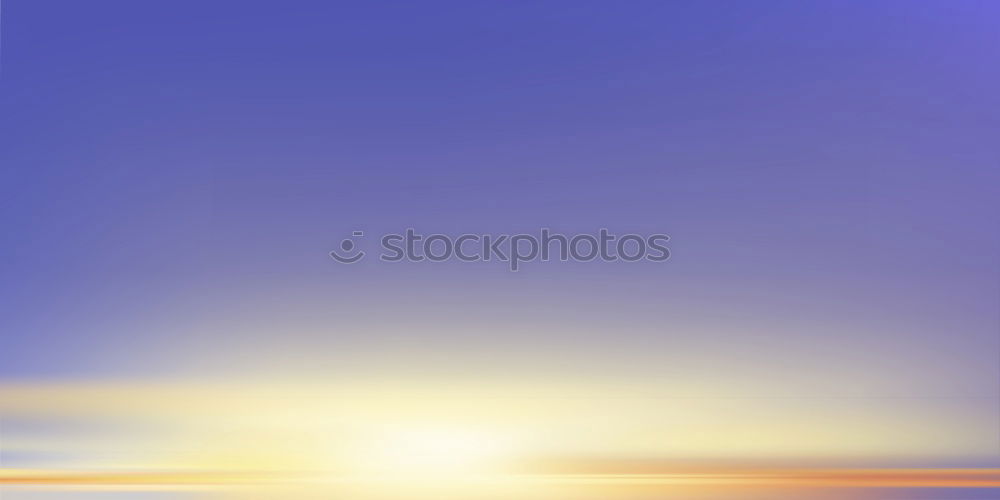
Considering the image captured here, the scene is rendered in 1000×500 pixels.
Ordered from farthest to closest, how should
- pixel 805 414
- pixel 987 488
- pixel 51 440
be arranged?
pixel 805 414 < pixel 51 440 < pixel 987 488

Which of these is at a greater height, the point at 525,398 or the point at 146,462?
the point at 525,398

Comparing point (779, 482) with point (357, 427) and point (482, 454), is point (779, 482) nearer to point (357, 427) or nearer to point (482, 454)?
point (482, 454)

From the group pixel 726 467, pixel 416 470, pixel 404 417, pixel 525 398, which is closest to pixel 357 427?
pixel 404 417

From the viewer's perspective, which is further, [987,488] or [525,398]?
[525,398]

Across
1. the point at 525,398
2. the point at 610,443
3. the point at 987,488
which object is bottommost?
the point at 987,488

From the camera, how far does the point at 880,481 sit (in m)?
2.13

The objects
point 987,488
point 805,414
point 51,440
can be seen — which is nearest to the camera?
point 987,488

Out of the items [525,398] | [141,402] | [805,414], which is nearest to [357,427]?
[525,398]

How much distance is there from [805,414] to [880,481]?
33 centimetres

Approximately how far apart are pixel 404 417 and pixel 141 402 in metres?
0.74

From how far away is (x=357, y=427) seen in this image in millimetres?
2375

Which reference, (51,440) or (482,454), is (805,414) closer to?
(482,454)

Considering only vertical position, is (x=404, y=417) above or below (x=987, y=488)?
above

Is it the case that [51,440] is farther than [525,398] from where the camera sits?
No
